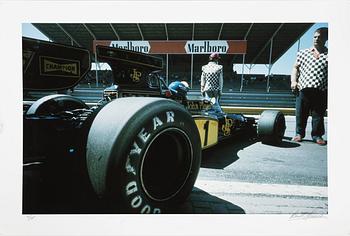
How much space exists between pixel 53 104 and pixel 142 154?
76.6 inches

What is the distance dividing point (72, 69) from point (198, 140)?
858mm

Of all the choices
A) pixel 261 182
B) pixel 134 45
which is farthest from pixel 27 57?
pixel 261 182

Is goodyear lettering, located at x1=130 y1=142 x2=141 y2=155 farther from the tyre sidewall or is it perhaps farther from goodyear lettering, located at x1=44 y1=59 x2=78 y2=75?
goodyear lettering, located at x1=44 y1=59 x2=78 y2=75

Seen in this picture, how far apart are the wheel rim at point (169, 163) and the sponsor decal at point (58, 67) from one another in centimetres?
65

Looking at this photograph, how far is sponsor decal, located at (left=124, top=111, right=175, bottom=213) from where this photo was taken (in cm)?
110

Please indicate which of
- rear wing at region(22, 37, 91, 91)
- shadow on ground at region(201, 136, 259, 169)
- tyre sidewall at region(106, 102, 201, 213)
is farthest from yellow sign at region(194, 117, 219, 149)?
rear wing at region(22, 37, 91, 91)

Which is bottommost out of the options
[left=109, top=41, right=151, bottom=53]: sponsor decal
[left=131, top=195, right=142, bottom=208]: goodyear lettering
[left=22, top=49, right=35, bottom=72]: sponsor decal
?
[left=131, top=195, right=142, bottom=208]: goodyear lettering

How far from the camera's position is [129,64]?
1960mm

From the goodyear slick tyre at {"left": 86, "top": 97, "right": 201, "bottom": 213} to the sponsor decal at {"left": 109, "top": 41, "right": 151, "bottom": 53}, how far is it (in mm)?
1510

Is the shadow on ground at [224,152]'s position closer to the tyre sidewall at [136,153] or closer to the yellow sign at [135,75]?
the yellow sign at [135,75]

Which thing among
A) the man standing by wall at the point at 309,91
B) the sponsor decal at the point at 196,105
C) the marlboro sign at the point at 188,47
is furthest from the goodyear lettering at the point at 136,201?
the man standing by wall at the point at 309,91
